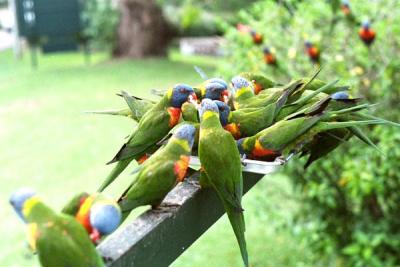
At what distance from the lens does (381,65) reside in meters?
3.34

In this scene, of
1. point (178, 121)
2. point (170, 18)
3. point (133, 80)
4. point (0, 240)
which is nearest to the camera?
point (178, 121)

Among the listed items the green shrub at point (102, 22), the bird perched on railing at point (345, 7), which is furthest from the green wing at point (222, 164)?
the green shrub at point (102, 22)

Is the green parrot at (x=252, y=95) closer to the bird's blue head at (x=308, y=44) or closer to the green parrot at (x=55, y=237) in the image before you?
the green parrot at (x=55, y=237)

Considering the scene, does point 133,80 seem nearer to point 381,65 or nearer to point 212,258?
point 212,258

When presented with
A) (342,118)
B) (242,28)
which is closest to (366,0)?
(242,28)

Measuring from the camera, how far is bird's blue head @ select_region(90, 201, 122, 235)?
108 cm

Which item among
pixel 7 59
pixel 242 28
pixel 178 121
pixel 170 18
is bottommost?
pixel 7 59

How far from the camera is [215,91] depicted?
1717mm

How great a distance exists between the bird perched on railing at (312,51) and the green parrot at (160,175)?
2086mm

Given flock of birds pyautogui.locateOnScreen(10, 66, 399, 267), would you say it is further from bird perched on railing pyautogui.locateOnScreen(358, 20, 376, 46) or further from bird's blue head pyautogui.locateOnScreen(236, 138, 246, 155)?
bird perched on railing pyautogui.locateOnScreen(358, 20, 376, 46)

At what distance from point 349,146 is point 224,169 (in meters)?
2.12

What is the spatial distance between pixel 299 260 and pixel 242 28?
1612 mm

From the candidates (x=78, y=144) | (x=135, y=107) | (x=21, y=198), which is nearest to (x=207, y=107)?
(x=135, y=107)

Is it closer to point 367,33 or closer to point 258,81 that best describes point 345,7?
point 367,33
